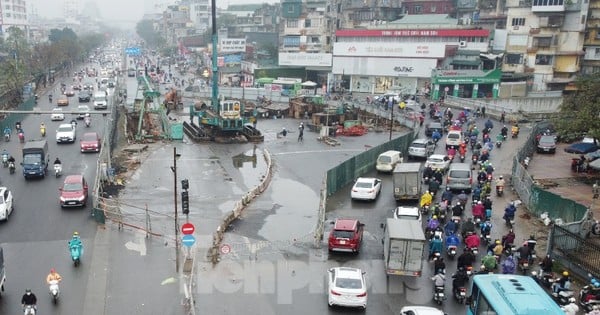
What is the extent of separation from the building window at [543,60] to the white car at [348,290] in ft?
225

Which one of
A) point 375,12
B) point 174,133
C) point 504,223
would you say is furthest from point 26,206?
point 375,12

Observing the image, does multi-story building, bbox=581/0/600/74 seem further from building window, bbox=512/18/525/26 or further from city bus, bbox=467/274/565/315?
city bus, bbox=467/274/565/315

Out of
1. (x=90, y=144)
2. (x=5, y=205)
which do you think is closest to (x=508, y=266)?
(x=5, y=205)

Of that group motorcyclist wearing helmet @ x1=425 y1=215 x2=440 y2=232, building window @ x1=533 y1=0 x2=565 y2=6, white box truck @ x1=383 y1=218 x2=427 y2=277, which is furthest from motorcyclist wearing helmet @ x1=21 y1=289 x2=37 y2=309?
building window @ x1=533 y1=0 x2=565 y2=6

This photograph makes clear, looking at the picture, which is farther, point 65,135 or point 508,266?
point 65,135

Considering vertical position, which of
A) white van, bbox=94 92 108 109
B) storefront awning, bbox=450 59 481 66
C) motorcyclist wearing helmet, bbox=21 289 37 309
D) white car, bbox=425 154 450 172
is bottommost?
motorcyclist wearing helmet, bbox=21 289 37 309

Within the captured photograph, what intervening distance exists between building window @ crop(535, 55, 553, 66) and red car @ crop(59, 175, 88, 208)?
222ft

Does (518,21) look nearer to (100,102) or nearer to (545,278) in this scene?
(100,102)

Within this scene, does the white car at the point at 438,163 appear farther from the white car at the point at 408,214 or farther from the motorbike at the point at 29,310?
the motorbike at the point at 29,310

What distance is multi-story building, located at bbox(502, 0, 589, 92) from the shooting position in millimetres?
73562

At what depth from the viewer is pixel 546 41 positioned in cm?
7481

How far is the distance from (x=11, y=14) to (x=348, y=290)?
19415cm

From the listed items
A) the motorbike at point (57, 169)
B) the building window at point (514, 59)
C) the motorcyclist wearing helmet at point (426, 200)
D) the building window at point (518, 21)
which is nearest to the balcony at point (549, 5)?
the building window at point (518, 21)

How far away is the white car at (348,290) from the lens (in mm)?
17078
